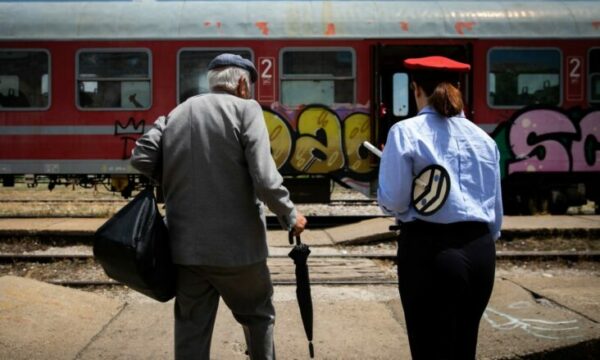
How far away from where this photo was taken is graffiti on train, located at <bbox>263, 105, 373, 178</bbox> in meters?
10.3

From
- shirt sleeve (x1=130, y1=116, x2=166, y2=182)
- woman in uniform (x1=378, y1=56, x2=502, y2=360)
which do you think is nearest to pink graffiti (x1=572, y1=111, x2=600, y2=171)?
woman in uniform (x1=378, y1=56, x2=502, y2=360)

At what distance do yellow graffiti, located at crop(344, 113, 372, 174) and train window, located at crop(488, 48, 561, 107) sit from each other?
2.19 m

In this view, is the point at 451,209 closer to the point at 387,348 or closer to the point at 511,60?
the point at 387,348

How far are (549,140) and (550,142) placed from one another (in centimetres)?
4

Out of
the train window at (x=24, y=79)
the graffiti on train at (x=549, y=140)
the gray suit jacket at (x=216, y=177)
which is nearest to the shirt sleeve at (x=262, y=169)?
the gray suit jacket at (x=216, y=177)

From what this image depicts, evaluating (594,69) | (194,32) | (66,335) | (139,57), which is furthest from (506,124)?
(66,335)

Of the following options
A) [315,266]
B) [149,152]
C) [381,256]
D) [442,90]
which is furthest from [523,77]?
[149,152]

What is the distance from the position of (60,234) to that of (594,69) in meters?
9.01

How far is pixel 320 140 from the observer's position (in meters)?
10.3

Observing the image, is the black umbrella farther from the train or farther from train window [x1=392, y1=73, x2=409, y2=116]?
train window [x1=392, y1=73, x2=409, y2=116]

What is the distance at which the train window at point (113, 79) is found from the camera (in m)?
10.3

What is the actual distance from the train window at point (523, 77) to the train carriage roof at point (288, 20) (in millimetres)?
320

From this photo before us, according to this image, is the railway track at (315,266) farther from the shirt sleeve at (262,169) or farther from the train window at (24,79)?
the shirt sleeve at (262,169)

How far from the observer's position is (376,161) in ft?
34.1
